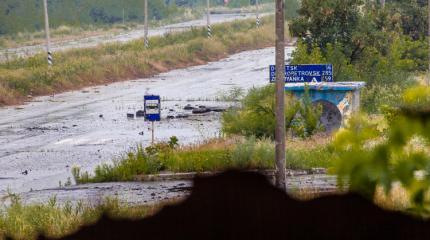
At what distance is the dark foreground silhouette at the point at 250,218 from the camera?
117 inches

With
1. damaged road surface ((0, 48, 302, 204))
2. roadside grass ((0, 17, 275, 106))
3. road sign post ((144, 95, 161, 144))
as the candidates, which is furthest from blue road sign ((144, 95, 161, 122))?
roadside grass ((0, 17, 275, 106))

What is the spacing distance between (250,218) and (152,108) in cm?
2107

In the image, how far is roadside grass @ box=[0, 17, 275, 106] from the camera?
159 feet

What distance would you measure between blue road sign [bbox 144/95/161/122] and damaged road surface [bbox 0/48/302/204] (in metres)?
1.45

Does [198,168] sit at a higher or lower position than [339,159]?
lower

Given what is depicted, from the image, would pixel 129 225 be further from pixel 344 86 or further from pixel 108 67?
pixel 108 67

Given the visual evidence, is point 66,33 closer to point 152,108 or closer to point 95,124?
point 95,124

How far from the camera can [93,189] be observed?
1920 cm

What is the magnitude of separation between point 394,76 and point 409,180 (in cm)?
3135

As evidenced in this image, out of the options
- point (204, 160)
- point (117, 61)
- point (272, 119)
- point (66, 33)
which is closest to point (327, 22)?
point (272, 119)

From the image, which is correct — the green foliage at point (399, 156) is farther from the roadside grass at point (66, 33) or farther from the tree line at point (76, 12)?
the tree line at point (76, 12)

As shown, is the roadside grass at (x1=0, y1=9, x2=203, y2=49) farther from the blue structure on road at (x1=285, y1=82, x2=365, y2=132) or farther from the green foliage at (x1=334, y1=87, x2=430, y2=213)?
the green foliage at (x1=334, y1=87, x2=430, y2=213)

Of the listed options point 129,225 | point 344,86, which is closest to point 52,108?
point 344,86

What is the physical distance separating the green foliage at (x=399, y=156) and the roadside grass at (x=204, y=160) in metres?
16.5
